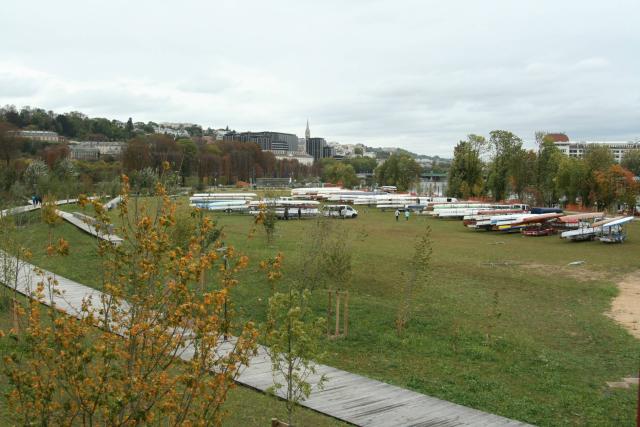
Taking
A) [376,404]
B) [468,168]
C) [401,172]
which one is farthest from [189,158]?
[376,404]

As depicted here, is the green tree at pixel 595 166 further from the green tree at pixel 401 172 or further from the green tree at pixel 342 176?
the green tree at pixel 342 176

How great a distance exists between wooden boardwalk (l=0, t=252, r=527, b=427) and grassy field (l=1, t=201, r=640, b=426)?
566mm

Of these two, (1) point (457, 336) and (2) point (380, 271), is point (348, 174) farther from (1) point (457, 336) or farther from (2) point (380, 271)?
(1) point (457, 336)

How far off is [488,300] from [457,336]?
570 centimetres

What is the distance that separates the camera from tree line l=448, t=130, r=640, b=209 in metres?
66.4

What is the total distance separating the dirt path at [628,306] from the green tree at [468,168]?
2576 inches

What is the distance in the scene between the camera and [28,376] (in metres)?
5.67

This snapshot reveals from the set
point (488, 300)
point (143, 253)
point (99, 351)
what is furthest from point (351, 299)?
point (99, 351)

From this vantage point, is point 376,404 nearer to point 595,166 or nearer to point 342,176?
point 595,166

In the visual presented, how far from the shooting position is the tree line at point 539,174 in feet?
218

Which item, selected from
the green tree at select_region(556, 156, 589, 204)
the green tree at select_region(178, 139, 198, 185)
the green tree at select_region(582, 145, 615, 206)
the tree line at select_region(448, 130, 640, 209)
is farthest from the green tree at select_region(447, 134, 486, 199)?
the green tree at select_region(178, 139, 198, 185)

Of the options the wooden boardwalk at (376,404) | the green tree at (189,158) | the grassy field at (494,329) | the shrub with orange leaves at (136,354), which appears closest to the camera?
the shrub with orange leaves at (136,354)

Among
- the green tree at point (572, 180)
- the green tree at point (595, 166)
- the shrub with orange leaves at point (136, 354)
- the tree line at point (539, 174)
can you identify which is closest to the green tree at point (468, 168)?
the tree line at point (539, 174)

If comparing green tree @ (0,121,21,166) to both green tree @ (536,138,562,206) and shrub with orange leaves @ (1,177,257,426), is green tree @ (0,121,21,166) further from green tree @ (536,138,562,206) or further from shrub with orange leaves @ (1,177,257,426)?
shrub with orange leaves @ (1,177,257,426)
